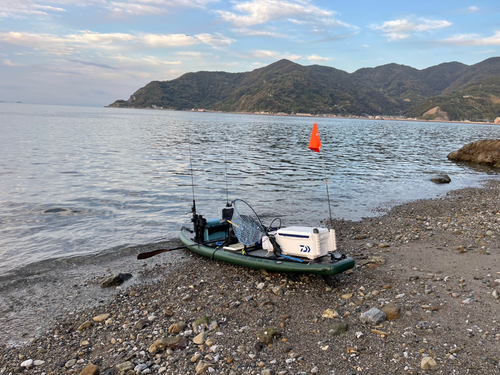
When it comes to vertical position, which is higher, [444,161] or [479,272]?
[479,272]

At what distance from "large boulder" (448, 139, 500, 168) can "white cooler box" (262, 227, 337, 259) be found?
31.9m

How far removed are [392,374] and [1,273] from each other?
938cm

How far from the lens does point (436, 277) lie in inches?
292

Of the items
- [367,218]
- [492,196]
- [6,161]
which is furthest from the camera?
[6,161]

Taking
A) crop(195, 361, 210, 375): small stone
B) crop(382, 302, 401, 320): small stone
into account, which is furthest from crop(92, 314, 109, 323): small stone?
crop(382, 302, 401, 320): small stone

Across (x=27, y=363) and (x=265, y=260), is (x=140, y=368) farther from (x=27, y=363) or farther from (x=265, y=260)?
(x=265, y=260)

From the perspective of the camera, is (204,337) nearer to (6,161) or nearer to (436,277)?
(436,277)

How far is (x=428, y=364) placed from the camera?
4617 millimetres

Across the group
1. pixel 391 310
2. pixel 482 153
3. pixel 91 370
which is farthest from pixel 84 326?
pixel 482 153

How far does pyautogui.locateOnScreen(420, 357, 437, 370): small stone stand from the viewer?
459 cm

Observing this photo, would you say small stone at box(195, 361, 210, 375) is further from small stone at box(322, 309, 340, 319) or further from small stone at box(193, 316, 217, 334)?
small stone at box(322, 309, 340, 319)

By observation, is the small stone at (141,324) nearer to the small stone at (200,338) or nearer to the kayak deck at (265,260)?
the small stone at (200,338)

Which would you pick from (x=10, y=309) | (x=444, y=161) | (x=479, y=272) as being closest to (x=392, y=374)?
(x=479, y=272)

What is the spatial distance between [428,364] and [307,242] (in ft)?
10.6
